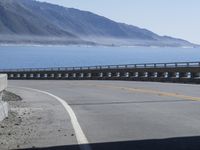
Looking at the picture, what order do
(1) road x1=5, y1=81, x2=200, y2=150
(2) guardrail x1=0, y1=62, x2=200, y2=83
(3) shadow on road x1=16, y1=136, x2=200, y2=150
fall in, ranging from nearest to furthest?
(3) shadow on road x1=16, y1=136, x2=200, y2=150
(1) road x1=5, y1=81, x2=200, y2=150
(2) guardrail x1=0, y1=62, x2=200, y2=83

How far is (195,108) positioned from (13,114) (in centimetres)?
514

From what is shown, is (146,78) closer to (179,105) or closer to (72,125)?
(179,105)

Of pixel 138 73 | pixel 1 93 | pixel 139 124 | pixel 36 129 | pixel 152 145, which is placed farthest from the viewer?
pixel 138 73

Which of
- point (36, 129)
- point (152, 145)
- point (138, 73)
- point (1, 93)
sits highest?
point (1, 93)

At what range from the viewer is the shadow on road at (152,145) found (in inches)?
415

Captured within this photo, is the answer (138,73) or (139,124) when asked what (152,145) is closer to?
(139,124)

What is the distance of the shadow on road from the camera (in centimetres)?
1053

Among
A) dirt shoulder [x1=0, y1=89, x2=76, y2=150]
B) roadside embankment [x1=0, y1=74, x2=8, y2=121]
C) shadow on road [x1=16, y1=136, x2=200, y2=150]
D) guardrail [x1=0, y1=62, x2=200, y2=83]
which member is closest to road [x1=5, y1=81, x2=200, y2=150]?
shadow on road [x1=16, y1=136, x2=200, y2=150]

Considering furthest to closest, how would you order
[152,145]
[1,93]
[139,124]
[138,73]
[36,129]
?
[138,73] < [139,124] < [1,93] < [36,129] < [152,145]

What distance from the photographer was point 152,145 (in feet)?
35.5

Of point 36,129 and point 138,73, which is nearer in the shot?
point 36,129

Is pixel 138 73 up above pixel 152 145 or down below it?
below

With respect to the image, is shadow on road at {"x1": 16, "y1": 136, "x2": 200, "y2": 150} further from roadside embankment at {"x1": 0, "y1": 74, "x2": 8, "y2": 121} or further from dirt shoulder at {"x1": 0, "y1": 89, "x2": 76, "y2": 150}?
roadside embankment at {"x1": 0, "y1": 74, "x2": 8, "y2": 121}

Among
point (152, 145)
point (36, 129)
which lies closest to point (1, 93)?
point (36, 129)
